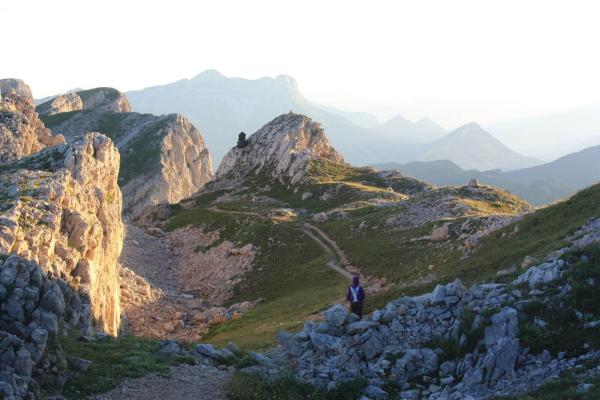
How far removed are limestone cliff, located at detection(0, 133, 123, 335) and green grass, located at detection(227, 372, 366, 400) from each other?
12.0m

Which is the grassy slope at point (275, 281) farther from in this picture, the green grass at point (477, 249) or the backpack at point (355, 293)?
the backpack at point (355, 293)

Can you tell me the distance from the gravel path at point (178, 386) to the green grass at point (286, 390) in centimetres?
65

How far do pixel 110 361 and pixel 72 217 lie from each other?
46.6 feet

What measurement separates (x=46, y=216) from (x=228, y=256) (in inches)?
1381

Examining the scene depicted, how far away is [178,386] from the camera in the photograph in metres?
17.7

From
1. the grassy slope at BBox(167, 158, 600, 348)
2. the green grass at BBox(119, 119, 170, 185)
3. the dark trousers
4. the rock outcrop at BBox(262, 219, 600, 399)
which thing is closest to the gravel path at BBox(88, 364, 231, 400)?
the rock outcrop at BBox(262, 219, 600, 399)

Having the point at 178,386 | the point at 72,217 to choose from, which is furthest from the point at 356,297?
the point at 72,217

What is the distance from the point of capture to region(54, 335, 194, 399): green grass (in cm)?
1622

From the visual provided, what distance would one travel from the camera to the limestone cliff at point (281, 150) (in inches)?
4075

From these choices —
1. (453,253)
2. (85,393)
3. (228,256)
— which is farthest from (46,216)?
(228,256)

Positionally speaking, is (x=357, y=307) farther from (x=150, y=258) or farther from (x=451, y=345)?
(x=150, y=258)

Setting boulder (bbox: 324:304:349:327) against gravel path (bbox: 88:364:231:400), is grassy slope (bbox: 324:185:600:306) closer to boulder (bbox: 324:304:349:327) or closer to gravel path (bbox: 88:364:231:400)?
boulder (bbox: 324:304:349:327)

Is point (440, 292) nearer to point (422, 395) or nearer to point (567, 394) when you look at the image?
point (422, 395)

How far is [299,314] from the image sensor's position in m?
35.5
